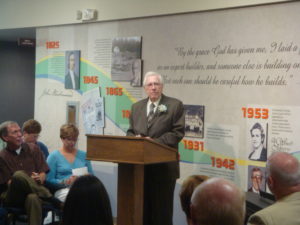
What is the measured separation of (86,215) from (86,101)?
180 inches

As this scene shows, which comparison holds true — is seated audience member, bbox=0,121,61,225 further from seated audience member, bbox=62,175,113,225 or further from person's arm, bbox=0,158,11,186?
seated audience member, bbox=62,175,113,225

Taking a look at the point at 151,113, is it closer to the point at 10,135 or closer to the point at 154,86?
the point at 154,86

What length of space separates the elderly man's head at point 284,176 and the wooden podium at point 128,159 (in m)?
1.17

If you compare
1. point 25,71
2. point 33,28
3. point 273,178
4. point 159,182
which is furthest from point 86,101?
point 273,178

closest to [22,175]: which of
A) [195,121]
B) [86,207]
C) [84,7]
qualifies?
[195,121]

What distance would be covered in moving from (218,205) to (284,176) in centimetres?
102

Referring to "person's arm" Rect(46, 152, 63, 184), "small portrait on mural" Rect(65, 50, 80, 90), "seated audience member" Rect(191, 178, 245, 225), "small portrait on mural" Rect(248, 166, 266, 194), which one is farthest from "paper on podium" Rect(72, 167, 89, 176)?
"seated audience member" Rect(191, 178, 245, 225)

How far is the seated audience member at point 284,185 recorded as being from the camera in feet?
7.52


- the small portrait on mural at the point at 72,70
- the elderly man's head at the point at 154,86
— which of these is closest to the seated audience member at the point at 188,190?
the elderly man's head at the point at 154,86

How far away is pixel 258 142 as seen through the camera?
473 cm

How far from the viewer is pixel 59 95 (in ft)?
23.2

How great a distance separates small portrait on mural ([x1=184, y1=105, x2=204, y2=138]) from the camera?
207 inches

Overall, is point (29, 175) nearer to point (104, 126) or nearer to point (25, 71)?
point (104, 126)

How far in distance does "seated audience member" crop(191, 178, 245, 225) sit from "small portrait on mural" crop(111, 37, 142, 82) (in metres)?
4.32
